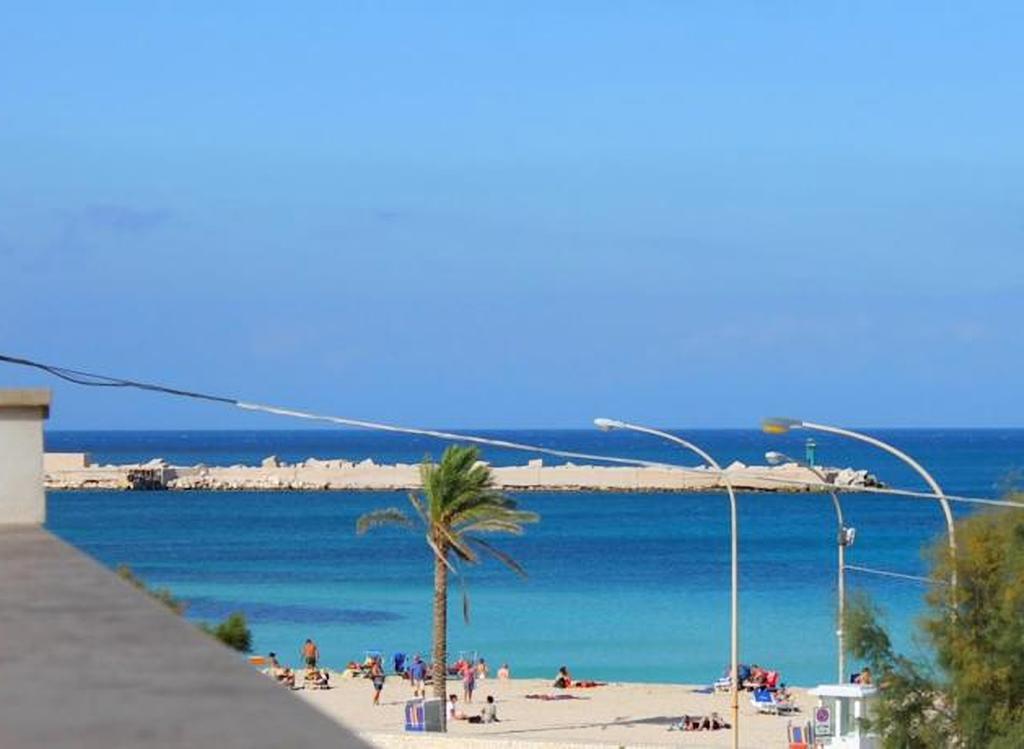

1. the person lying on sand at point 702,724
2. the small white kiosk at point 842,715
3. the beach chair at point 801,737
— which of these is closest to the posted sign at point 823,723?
the small white kiosk at point 842,715

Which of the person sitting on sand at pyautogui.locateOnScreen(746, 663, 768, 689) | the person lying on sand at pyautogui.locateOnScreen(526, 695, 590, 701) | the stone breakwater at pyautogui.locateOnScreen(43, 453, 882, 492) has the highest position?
the stone breakwater at pyautogui.locateOnScreen(43, 453, 882, 492)

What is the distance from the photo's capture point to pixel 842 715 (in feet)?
110

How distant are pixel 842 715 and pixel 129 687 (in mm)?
30846

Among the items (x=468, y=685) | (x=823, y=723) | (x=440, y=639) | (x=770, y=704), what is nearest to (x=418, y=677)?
(x=468, y=685)

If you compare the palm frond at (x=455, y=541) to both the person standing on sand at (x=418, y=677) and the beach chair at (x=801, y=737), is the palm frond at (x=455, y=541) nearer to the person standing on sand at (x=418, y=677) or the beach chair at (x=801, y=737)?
the person standing on sand at (x=418, y=677)

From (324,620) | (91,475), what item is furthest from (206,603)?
(91,475)

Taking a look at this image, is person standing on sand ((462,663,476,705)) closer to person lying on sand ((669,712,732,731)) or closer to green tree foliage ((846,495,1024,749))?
person lying on sand ((669,712,732,731))

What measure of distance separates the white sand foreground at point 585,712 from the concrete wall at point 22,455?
80.4ft

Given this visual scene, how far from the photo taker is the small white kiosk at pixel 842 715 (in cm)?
3198

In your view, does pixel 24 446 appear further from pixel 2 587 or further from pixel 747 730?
pixel 747 730

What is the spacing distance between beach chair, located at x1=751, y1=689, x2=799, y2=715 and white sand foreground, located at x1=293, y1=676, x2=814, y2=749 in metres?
0.24

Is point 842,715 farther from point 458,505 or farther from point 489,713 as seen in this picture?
point 458,505

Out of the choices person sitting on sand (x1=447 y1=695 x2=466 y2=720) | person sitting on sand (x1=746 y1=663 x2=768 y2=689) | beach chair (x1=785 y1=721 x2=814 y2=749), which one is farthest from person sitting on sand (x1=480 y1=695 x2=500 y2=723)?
beach chair (x1=785 y1=721 x2=814 y2=749)

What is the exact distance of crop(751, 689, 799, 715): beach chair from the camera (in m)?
44.6
